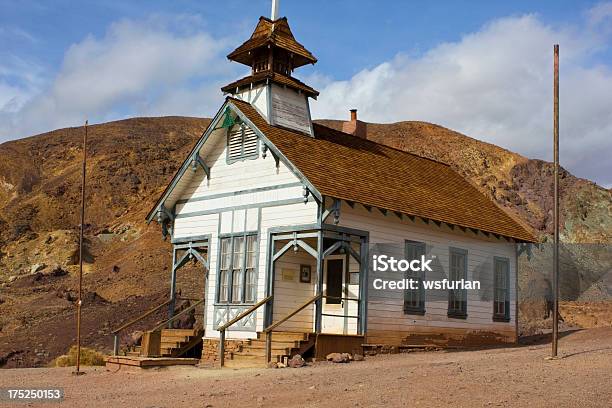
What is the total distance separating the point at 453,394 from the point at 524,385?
4.96 feet

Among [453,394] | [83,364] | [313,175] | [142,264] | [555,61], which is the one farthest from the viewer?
[142,264]

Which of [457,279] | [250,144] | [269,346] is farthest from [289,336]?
[457,279]

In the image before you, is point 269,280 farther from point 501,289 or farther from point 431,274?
point 501,289

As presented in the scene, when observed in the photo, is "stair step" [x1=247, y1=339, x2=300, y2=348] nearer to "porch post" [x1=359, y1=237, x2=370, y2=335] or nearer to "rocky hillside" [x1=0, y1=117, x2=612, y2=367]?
"porch post" [x1=359, y1=237, x2=370, y2=335]

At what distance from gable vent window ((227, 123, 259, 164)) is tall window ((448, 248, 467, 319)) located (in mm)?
6609

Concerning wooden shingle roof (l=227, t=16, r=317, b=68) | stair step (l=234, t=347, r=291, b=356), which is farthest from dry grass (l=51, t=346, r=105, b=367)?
wooden shingle roof (l=227, t=16, r=317, b=68)

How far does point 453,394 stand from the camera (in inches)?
459

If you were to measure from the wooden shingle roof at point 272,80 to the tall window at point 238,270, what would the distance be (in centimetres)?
488

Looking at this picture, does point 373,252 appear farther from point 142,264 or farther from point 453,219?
point 142,264

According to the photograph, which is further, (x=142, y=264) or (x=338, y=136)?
(x=142, y=264)

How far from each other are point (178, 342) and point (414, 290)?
6.91 meters

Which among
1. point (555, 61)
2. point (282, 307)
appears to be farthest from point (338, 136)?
point (555, 61)

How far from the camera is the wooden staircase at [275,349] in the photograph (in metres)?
17.7

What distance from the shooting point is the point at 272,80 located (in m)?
22.2
